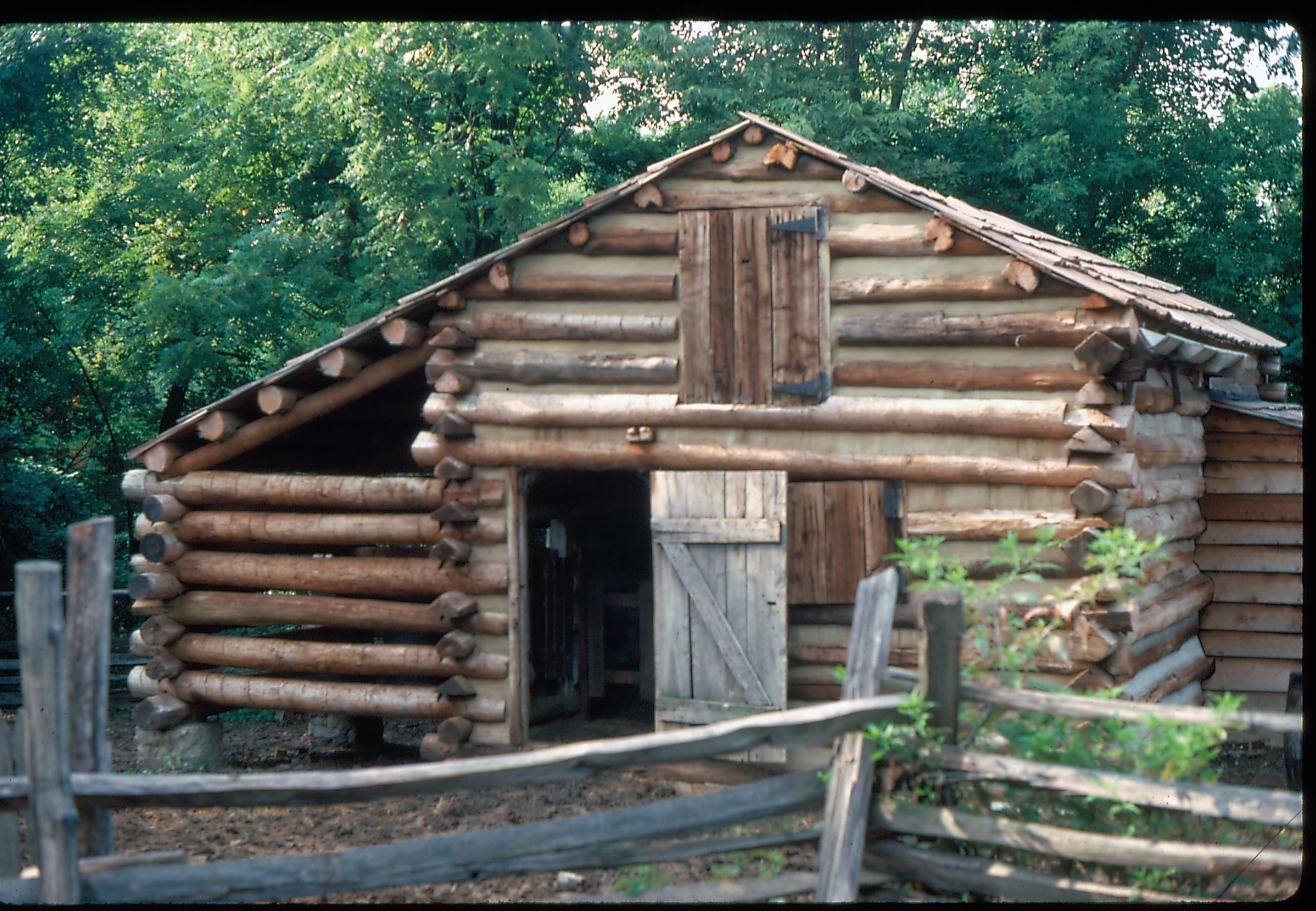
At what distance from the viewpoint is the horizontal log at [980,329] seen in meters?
8.48

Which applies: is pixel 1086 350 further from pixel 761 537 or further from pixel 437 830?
pixel 437 830

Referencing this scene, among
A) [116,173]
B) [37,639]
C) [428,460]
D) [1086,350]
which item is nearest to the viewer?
[37,639]

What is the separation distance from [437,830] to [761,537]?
10.5 ft

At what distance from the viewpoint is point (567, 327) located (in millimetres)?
9844

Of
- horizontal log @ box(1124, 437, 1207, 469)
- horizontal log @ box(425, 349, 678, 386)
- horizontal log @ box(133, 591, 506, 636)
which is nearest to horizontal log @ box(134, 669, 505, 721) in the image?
horizontal log @ box(133, 591, 506, 636)

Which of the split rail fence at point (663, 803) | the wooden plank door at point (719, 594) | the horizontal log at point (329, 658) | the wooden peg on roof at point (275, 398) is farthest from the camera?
the wooden peg on roof at point (275, 398)

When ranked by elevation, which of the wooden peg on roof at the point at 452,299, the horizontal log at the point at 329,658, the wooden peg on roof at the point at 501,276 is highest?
the wooden peg on roof at the point at 501,276

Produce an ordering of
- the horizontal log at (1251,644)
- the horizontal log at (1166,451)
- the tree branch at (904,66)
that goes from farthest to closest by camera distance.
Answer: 1. the tree branch at (904,66)
2. the horizontal log at (1251,644)
3. the horizontal log at (1166,451)

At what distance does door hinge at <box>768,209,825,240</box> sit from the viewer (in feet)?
30.3

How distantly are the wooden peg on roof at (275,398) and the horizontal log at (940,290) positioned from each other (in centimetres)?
481

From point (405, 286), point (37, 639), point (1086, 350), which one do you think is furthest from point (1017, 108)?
point (37, 639)

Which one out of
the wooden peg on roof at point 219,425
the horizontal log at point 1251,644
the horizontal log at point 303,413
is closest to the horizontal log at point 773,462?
the horizontal log at point 303,413

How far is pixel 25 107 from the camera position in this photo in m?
18.8

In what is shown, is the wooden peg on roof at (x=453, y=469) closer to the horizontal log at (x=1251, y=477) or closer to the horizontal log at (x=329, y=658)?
the horizontal log at (x=329, y=658)
